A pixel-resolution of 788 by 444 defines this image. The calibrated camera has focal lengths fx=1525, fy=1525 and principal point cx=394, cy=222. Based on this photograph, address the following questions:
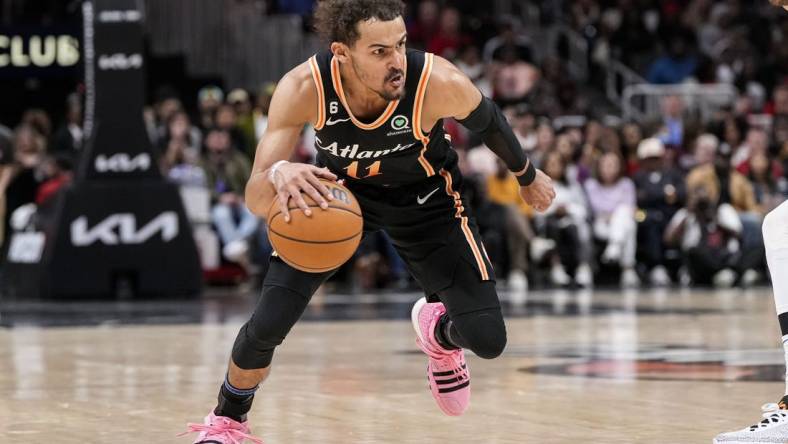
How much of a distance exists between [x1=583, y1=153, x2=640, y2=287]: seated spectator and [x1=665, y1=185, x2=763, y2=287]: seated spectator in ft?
1.37

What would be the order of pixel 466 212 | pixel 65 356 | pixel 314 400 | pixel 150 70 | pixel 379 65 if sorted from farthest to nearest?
pixel 150 70 → pixel 65 356 → pixel 314 400 → pixel 466 212 → pixel 379 65

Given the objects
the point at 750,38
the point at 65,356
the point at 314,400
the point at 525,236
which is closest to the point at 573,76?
the point at 750,38

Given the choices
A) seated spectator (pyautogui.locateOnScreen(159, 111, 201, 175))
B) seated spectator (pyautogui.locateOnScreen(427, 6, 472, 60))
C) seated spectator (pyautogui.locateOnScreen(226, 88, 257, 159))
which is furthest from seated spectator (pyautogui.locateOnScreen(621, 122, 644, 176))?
seated spectator (pyautogui.locateOnScreen(159, 111, 201, 175))

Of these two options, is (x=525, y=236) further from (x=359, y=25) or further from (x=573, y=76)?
(x=359, y=25)

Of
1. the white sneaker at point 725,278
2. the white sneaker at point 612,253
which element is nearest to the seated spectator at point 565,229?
the white sneaker at point 612,253

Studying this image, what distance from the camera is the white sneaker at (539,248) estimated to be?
14.4 metres

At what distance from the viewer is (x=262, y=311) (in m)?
4.86

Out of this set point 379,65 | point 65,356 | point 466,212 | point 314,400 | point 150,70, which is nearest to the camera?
point 379,65

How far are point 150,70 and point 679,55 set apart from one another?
658cm

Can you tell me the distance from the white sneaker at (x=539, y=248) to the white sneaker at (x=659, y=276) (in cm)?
110

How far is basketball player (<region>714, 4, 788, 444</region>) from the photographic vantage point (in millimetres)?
4734

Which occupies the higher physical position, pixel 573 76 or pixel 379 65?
pixel 379 65

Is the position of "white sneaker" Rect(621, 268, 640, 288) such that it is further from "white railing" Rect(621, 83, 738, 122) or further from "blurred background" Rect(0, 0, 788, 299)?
"white railing" Rect(621, 83, 738, 122)

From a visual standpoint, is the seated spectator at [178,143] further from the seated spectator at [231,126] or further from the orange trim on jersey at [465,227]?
the orange trim on jersey at [465,227]
